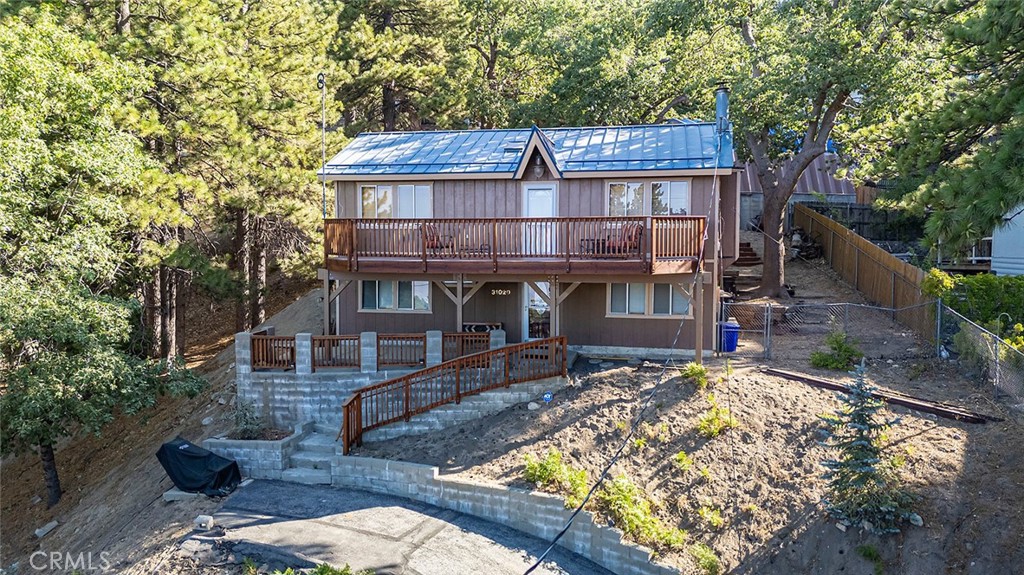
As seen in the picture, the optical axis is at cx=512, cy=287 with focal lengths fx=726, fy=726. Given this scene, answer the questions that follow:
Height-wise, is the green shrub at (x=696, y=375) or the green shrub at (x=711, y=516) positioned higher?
the green shrub at (x=696, y=375)

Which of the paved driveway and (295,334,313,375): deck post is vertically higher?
(295,334,313,375): deck post

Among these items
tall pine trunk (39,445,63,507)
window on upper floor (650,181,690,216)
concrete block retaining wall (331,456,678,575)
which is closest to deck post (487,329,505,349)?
concrete block retaining wall (331,456,678,575)

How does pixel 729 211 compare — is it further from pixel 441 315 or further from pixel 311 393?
pixel 311 393

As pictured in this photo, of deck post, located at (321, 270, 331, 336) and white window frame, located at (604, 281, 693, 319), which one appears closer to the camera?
white window frame, located at (604, 281, 693, 319)

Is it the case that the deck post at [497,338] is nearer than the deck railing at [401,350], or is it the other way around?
the deck post at [497,338]

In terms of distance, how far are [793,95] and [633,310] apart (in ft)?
32.5

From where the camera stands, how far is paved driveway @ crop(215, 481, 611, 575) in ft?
40.7

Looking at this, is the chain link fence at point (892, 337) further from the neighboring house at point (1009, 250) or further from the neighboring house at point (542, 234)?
the neighboring house at point (1009, 250)

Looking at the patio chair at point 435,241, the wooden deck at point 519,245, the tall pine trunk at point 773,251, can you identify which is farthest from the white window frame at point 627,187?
the tall pine trunk at point 773,251

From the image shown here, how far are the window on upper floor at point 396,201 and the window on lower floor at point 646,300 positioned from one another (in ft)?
18.6

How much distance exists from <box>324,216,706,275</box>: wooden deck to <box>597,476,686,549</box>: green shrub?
17.7 feet

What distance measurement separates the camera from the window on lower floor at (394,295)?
20.9 m

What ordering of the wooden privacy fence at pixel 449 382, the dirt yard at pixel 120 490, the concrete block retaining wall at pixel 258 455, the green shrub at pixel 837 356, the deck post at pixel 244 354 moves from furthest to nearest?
the deck post at pixel 244 354 → the green shrub at pixel 837 356 → the wooden privacy fence at pixel 449 382 → the concrete block retaining wall at pixel 258 455 → the dirt yard at pixel 120 490

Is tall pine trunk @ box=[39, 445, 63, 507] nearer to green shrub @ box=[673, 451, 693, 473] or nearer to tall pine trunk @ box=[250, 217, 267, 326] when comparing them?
tall pine trunk @ box=[250, 217, 267, 326]
